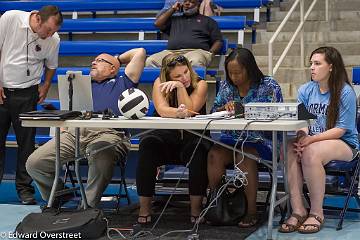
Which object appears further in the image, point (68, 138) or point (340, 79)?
point (68, 138)

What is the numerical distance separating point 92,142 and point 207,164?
76 centimetres

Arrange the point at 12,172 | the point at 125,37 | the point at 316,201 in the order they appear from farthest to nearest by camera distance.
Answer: the point at 125,37
the point at 12,172
the point at 316,201

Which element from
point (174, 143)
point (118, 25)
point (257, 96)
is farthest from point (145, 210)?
point (118, 25)

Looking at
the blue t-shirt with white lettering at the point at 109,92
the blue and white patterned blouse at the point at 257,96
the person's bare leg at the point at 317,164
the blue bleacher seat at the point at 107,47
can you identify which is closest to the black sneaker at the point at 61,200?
the blue t-shirt with white lettering at the point at 109,92

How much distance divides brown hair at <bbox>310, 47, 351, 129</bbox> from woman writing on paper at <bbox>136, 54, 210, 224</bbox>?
71 centimetres

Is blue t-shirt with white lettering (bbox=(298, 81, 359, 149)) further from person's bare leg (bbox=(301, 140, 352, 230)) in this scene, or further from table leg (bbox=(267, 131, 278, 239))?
table leg (bbox=(267, 131, 278, 239))

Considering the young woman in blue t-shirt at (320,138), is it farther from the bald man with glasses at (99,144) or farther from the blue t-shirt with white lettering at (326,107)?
the bald man with glasses at (99,144)

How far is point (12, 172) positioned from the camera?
18.9 ft

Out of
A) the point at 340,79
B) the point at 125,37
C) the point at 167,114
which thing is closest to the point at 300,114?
the point at 340,79

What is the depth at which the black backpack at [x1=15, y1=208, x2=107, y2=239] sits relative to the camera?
11.0 ft

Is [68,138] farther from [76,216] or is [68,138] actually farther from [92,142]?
[76,216]

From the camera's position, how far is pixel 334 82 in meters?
3.81

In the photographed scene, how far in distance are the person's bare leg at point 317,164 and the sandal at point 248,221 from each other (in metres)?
0.30

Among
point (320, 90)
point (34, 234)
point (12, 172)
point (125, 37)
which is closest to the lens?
point (34, 234)
